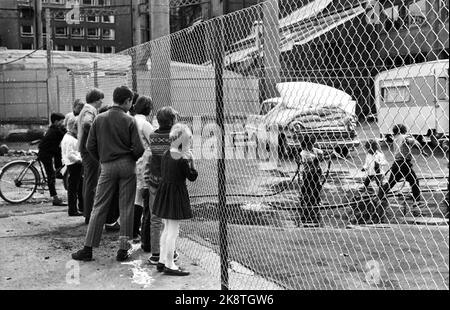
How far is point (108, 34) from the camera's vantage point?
77188mm

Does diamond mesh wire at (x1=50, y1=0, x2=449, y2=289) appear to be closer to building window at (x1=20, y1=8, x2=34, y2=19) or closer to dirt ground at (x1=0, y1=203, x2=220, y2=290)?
dirt ground at (x1=0, y1=203, x2=220, y2=290)

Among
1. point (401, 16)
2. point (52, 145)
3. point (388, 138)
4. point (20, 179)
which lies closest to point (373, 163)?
point (388, 138)

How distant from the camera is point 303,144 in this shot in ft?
18.9

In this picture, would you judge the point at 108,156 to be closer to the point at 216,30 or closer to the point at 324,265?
the point at 216,30

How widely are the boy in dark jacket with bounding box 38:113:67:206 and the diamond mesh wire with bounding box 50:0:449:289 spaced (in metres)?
1.66

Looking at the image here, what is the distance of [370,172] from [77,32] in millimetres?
73310

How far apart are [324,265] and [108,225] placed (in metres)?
3.31

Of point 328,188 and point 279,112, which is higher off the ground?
point 279,112

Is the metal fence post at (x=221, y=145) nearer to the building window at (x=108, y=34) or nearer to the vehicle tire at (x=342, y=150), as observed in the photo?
the vehicle tire at (x=342, y=150)

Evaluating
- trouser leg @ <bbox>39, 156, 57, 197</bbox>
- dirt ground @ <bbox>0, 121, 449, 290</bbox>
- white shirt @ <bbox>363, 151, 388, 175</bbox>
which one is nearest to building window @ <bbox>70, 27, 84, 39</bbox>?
trouser leg @ <bbox>39, 156, 57, 197</bbox>

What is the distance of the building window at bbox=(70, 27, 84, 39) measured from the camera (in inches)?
2970
